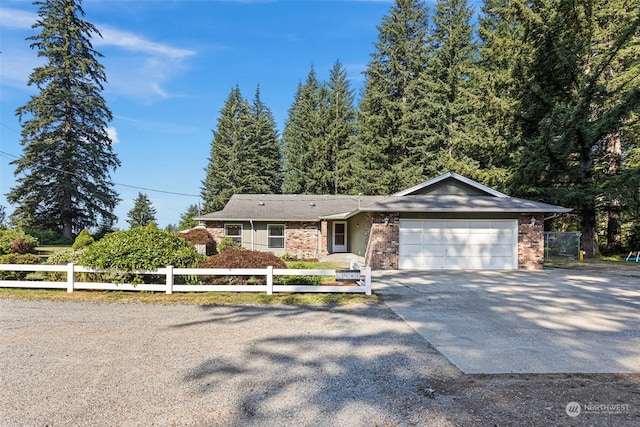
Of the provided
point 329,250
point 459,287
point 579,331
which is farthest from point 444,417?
point 329,250

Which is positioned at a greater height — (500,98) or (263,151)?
(263,151)

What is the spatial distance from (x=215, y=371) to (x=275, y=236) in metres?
16.8

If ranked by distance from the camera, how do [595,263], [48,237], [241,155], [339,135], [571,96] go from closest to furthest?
[595,263]
[571,96]
[48,237]
[339,135]
[241,155]

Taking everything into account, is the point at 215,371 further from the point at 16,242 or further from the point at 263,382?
the point at 16,242

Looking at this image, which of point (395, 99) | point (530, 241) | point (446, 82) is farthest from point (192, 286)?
point (446, 82)

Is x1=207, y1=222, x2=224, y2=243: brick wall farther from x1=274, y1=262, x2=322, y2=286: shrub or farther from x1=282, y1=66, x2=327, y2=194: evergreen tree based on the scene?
x1=282, y1=66, x2=327, y2=194: evergreen tree

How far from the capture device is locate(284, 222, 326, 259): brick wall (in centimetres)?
2075

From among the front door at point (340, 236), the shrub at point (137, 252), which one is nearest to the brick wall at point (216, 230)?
the front door at point (340, 236)

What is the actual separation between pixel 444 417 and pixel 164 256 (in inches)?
309

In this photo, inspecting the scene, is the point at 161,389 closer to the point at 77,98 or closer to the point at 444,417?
the point at 444,417

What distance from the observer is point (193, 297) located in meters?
8.45

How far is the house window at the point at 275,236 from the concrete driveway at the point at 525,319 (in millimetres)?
9547

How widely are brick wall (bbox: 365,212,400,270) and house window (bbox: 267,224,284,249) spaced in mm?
7539

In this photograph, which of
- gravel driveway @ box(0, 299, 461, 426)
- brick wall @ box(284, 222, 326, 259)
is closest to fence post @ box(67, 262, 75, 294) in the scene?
gravel driveway @ box(0, 299, 461, 426)
